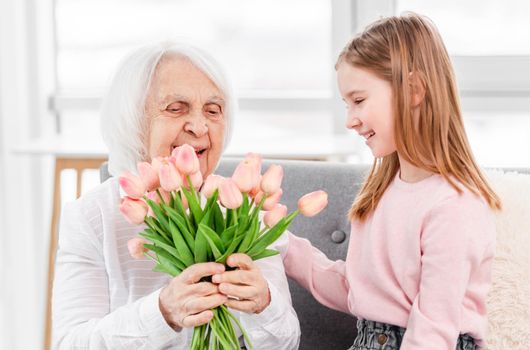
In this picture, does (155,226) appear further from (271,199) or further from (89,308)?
(89,308)

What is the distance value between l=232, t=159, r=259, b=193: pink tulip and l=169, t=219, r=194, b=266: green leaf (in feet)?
0.42

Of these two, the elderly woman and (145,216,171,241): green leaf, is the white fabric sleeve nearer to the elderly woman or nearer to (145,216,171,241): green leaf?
the elderly woman

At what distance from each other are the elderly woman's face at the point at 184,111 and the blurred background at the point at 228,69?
127 centimetres

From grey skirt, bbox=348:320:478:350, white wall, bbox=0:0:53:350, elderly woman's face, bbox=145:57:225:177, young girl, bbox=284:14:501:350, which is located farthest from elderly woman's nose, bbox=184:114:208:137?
white wall, bbox=0:0:53:350

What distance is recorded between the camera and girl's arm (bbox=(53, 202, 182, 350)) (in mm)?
1501

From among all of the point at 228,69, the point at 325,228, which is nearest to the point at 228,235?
the point at 325,228

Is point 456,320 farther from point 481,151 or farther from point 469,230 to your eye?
point 481,151

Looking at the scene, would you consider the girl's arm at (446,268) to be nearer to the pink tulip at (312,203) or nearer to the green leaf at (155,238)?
the pink tulip at (312,203)

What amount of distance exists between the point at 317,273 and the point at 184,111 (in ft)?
1.49

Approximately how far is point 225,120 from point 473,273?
1.81 feet

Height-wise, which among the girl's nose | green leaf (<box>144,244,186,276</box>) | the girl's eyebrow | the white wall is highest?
the girl's eyebrow

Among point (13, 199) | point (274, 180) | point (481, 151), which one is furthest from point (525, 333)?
point (13, 199)

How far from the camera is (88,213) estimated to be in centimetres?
175

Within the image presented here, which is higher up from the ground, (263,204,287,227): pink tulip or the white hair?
the white hair
